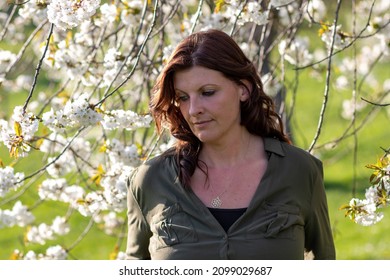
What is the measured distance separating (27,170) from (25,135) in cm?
703

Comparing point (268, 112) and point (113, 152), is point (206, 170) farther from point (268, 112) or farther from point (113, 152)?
point (113, 152)

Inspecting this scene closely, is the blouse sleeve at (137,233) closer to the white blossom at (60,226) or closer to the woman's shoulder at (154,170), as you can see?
the woman's shoulder at (154,170)

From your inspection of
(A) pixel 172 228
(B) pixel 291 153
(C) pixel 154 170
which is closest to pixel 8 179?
(C) pixel 154 170

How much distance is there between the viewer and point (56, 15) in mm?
2852

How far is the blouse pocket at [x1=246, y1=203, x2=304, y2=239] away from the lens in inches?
93.6

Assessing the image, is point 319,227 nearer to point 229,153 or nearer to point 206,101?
point 229,153

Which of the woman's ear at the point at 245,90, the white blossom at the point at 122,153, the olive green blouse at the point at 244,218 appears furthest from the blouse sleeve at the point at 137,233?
the white blossom at the point at 122,153

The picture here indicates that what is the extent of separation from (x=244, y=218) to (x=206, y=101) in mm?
328

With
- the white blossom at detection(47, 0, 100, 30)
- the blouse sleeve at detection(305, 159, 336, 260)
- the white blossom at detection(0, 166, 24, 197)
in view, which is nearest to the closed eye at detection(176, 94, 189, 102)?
the blouse sleeve at detection(305, 159, 336, 260)

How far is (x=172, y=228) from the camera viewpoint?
2447 mm

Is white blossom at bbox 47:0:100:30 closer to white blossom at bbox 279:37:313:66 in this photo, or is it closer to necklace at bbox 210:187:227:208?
necklace at bbox 210:187:227:208

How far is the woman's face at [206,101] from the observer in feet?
7.94
